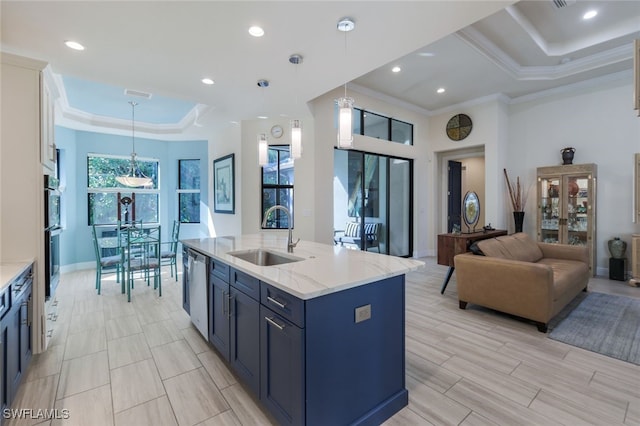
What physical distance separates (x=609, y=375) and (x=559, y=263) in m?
2.06

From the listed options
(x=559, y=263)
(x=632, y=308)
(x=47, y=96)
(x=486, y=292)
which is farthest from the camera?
(x=559, y=263)

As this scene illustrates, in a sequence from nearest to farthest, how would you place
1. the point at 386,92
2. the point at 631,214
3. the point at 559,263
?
the point at 559,263 → the point at 631,214 → the point at 386,92

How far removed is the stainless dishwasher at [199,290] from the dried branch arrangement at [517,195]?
5757mm

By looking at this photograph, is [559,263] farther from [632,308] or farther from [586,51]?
[586,51]

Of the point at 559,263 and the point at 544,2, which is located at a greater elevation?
the point at 544,2

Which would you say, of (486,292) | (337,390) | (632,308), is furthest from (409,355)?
(632,308)

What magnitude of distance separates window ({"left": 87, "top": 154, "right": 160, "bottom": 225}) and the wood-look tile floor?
11.7 ft

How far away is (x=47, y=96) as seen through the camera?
2.73 meters

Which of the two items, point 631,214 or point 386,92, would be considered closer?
point 631,214

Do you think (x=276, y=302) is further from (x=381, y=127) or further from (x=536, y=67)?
(x=536, y=67)

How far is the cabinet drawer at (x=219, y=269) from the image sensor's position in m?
2.20

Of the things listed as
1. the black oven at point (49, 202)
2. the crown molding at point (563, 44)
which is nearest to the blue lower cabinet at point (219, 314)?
the black oven at point (49, 202)

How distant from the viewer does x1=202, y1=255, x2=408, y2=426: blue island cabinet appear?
57.5 inches

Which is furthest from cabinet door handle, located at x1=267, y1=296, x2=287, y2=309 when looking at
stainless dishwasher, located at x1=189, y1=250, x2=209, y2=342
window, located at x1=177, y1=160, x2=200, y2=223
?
window, located at x1=177, y1=160, x2=200, y2=223
